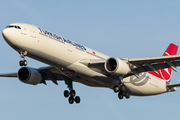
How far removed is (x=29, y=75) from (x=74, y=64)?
6906 millimetres

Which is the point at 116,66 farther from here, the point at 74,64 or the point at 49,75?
the point at 49,75

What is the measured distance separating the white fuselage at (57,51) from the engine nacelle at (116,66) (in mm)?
1494

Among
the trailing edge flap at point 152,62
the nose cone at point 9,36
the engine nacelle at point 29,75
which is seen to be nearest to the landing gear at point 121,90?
the trailing edge flap at point 152,62

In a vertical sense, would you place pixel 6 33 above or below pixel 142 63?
above

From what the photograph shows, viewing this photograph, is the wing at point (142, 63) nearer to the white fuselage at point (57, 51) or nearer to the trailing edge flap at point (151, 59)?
the trailing edge flap at point (151, 59)

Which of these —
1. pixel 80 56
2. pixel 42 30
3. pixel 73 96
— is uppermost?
pixel 42 30

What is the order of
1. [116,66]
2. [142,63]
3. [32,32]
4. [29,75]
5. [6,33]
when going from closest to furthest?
[6,33] < [32,32] < [116,66] < [142,63] < [29,75]

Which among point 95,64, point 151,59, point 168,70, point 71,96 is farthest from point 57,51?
point 168,70

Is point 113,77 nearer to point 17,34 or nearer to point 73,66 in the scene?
point 73,66

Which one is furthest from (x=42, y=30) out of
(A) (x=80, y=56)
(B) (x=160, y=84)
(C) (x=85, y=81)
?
(B) (x=160, y=84)

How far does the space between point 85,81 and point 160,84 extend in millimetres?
10719

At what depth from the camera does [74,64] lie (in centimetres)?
2906

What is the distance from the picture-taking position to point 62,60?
28.3 metres

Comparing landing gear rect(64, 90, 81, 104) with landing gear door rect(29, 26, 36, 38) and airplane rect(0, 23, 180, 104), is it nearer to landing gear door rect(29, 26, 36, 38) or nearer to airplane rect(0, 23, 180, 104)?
airplane rect(0, 23, 180, 104)
